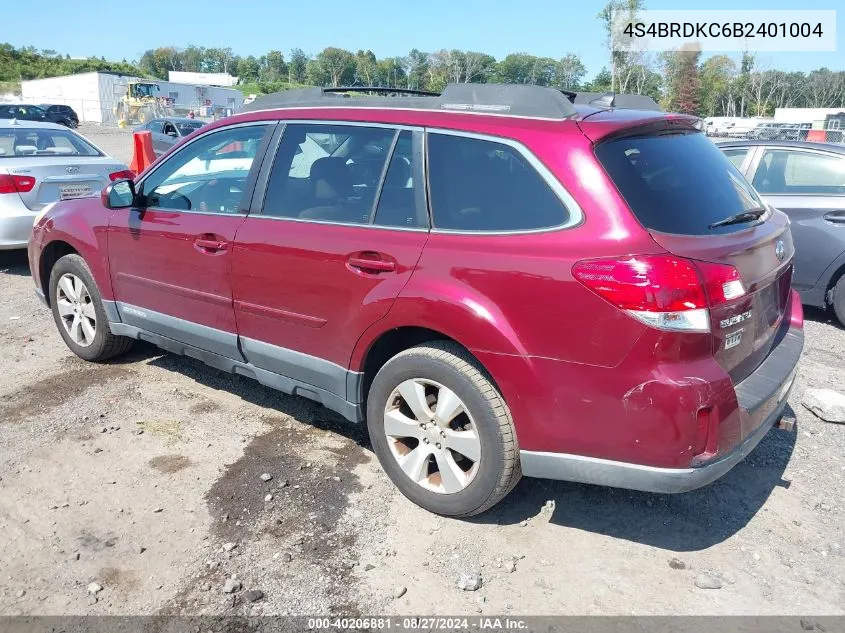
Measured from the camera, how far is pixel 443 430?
3.16m

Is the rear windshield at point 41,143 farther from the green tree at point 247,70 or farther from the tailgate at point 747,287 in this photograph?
the green tree at point 247,70

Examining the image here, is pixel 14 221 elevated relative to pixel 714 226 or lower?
lower

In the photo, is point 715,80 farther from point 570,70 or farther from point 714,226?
point 714,226

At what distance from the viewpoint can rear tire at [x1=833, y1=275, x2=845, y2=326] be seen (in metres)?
6.27

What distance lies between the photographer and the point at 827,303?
6418 millimetres

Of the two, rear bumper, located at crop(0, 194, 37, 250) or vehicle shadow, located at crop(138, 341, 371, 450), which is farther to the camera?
rear bumper, located at crop(0, 194, 37, 250)

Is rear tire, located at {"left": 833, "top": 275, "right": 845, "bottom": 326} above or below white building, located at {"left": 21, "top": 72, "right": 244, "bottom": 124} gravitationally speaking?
below

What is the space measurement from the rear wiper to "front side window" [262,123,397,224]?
5.03 feet

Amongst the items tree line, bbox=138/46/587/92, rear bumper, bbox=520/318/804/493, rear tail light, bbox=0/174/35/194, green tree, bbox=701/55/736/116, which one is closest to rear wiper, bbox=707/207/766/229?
rear bumper, bbox=520/318/804/493

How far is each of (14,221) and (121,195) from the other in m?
3.72

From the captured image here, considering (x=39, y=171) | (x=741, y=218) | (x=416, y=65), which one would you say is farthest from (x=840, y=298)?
(x=416, y=65)

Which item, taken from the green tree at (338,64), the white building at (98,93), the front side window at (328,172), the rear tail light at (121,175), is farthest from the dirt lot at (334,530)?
the green tree at (338,64)

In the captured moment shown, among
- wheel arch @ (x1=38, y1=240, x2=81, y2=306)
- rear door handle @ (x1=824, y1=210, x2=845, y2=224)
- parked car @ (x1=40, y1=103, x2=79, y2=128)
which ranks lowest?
rear door handle @ (x1=824, y1=210, x2=845, y2=224)

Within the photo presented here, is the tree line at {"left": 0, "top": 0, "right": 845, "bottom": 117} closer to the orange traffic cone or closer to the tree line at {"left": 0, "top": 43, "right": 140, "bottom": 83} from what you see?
the tree line at {"left": 0, "top": 43, "right": 140, "bottom": 83}
